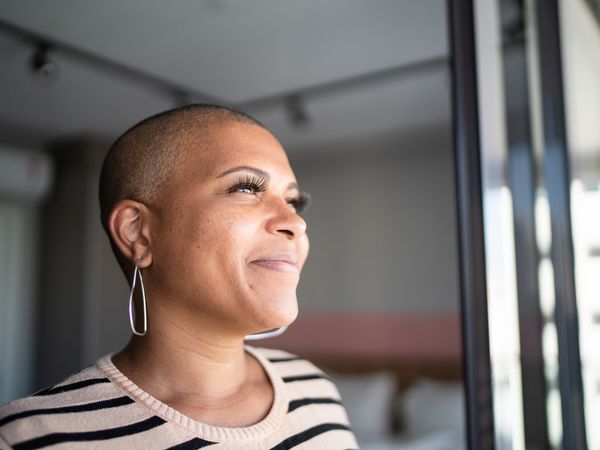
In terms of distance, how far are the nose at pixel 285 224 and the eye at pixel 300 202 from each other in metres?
0.08

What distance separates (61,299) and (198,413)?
377 centimetres

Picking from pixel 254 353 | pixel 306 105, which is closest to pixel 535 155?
pixel 254 353

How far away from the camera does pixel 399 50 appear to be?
248cm

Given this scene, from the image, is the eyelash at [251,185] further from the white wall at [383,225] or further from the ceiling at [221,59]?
the white wall at [383,225]

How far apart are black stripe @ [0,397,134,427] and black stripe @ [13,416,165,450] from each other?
3 centimetres

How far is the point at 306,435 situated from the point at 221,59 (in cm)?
194

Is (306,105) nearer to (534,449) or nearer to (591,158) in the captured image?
(591,158)

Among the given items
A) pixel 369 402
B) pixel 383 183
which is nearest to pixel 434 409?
pixel 369 402

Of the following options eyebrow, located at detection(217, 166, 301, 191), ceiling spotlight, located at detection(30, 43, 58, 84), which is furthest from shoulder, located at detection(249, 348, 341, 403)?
ceiling spotlight, located at detection(30, 43, 58, 84)

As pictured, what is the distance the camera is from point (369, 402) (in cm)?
329

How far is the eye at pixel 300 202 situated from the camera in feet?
2.98

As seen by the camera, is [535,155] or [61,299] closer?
[535,155]

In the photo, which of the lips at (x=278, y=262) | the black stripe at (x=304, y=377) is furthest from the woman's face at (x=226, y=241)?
the black stripe at (x=304, y=377)

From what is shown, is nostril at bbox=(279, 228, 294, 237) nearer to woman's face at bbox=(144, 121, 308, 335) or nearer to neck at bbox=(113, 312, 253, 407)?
woman's face at bbox=(144, 121, 308, 335)
